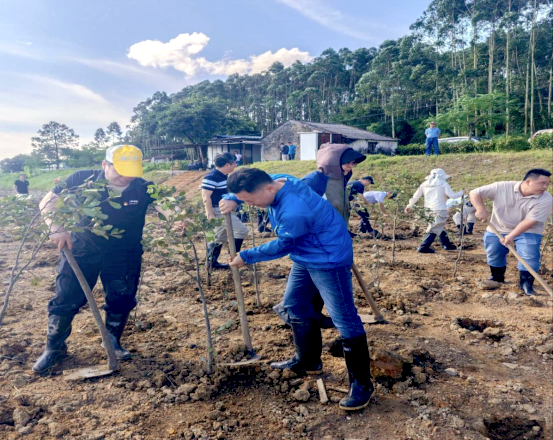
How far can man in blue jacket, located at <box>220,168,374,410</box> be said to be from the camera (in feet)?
7.51

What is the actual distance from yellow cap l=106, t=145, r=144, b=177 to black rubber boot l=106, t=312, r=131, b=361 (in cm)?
110

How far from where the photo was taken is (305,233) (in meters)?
2.29

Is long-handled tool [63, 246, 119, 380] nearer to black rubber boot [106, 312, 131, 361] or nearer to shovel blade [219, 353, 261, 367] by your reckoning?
black rubber boot [106, 312, 131, 361]

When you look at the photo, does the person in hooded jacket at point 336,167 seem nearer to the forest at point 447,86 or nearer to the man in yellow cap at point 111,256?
the man in yellow cap at point 111,256

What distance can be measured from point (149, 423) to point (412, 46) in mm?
43422

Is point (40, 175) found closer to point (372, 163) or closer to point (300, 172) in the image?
point (300, 172)

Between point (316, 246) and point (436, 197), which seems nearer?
point (316, 246)

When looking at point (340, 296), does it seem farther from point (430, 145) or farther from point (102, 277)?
point (430, 145)

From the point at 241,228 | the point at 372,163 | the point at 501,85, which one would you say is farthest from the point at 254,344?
the point at 501,85

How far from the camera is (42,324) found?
3854 mm

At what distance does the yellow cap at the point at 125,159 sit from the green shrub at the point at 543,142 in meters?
17.1

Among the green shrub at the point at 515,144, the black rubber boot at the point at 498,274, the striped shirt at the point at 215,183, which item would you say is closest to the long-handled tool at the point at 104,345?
the striped shirt at the point at 215,183

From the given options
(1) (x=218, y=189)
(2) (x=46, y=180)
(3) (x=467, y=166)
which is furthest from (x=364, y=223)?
(2) (x=46, y=180)

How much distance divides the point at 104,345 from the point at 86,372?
231mm
